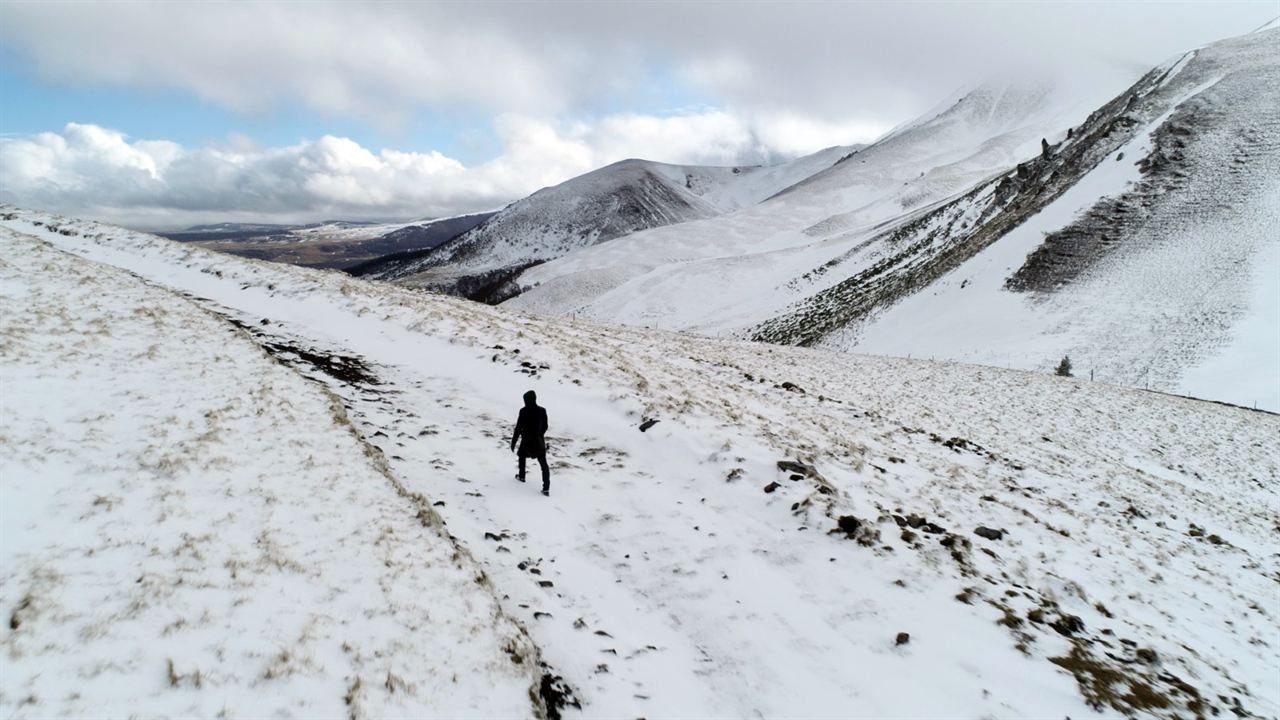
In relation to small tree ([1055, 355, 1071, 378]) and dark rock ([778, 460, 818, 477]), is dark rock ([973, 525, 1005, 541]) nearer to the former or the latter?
dark rock ([778, 460, 818, 477])

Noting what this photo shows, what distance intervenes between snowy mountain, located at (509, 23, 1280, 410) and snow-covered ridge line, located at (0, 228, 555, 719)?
37799 millimetres

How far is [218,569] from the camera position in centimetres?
595

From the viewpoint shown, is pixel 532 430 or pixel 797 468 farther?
pixel 797 468

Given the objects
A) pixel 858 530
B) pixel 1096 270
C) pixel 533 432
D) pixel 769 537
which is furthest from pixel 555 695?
pixel 1096 270

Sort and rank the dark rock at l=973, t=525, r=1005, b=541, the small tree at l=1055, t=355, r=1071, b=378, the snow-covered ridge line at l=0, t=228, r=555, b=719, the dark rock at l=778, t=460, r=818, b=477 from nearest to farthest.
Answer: the snow-covered ridge line at l=0, t=228, r=555, b=719, the dark rock at l=973, t=525, r=1005, b=541, the dark rock at l=778, t=460, r=818, b=477, the small tree at l=1055, t=355, r=1071, b=378

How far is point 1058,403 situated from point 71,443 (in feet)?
99.2

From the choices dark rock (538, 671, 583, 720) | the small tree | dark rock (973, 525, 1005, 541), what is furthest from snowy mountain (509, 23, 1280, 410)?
dark rock (538, 671, 583, 720)

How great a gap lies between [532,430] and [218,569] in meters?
4.96

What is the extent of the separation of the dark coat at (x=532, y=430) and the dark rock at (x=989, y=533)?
316 inches

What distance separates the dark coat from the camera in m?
10.0

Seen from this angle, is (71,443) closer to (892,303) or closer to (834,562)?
(834,562)

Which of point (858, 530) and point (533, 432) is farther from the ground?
point (533, 432)

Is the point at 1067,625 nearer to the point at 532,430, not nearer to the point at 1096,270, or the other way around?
the point at 532,430

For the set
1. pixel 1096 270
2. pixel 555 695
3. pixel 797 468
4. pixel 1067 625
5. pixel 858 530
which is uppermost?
pixel 1096 270
